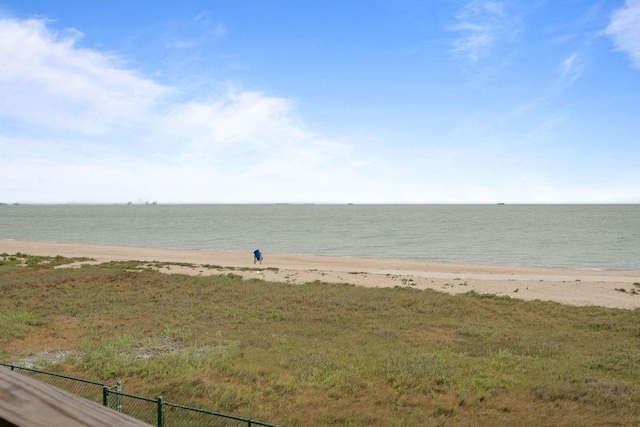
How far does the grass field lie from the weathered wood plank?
11635mm

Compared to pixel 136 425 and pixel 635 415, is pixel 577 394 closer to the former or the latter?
pixel 635 415

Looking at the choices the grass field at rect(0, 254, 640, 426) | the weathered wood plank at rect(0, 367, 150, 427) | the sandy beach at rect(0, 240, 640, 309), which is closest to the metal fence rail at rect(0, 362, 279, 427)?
the grass field at rect(0, 254, 640, 426)

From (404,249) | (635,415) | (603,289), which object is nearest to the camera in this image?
(635,415)

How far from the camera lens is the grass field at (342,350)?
13.5 meters

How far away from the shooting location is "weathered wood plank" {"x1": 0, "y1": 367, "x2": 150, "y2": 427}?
1499mm

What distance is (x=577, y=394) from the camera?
14117 millimetres

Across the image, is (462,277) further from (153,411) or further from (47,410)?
(47,410)

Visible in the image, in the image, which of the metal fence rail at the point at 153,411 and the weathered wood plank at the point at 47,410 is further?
the metal fence rail at the point at 153,411

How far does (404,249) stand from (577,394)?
59.0 m

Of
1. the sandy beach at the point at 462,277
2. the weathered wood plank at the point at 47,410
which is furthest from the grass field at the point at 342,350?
the weathered wood plank at the point at 47,410

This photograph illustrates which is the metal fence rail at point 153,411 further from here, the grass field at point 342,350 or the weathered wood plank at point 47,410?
the weathered wood plank at point 47,410

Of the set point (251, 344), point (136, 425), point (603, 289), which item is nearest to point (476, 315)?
point (251, 344)

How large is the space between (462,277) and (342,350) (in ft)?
87.9

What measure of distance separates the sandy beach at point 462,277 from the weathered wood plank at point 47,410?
3285cm
